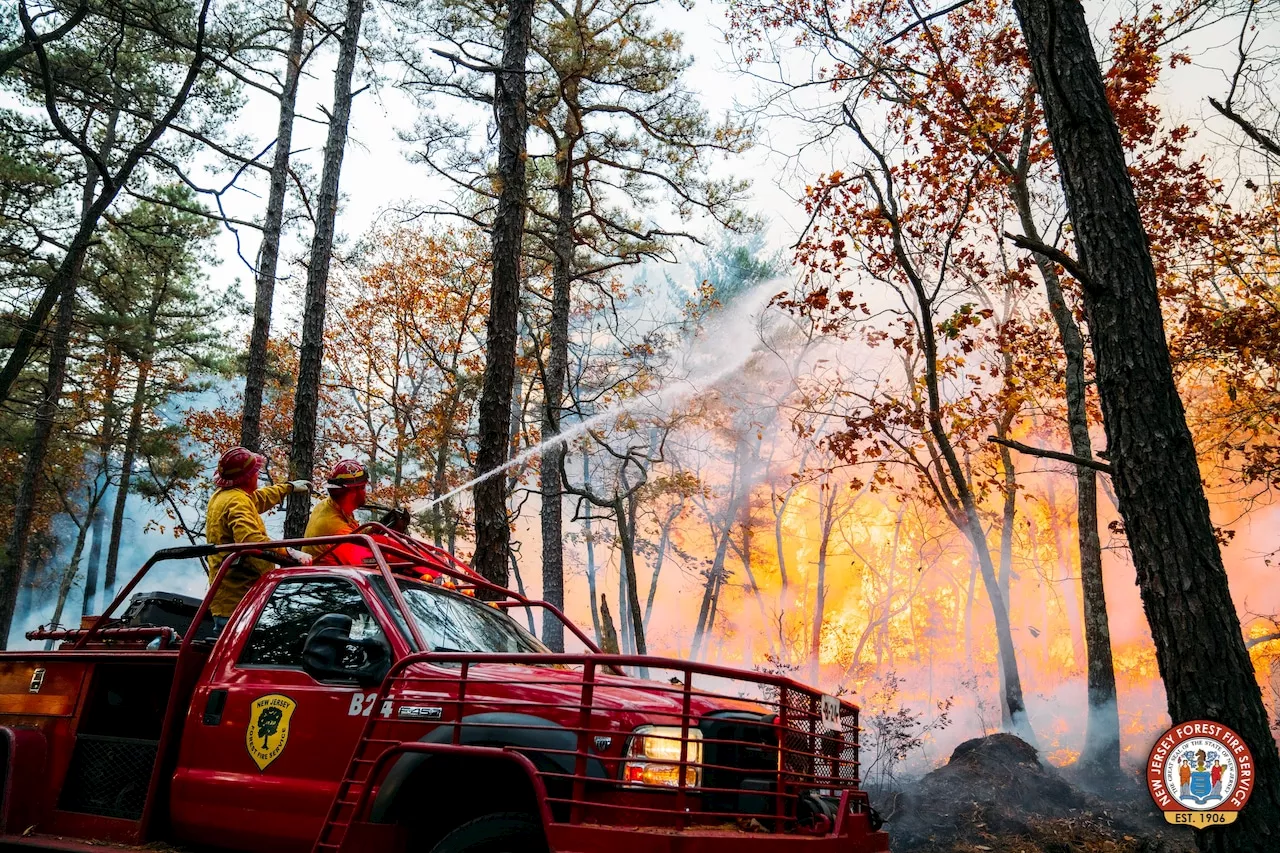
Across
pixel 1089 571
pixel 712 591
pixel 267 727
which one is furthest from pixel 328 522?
pixel 712 591

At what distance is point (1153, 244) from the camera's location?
13.5 m

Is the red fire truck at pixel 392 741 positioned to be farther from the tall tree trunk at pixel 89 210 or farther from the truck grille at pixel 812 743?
the tall tree trunk at pixel 89 210

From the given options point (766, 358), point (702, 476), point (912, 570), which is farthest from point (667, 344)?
point (912, 570)

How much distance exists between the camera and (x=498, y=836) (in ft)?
11.9

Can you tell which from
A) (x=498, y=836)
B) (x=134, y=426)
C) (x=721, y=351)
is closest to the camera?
(x=498, y=836)

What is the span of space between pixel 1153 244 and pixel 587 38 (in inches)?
365

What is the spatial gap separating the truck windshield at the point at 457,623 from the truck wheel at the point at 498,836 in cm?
107

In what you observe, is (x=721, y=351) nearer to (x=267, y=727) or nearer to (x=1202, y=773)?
(x=1202, y=773)

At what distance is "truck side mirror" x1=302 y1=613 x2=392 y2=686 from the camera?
4.05 m

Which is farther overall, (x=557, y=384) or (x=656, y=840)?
(x=557, y=384)

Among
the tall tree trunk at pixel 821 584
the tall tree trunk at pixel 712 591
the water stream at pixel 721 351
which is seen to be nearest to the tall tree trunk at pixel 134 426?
the water stream at pixel 721 351

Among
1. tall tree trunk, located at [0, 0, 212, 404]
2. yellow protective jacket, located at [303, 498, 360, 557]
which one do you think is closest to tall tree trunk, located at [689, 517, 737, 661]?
tall tree trunk, located at [0, 0, 212, 404]

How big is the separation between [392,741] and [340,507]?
323cm

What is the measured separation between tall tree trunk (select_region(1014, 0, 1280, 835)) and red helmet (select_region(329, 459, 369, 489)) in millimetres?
5498
